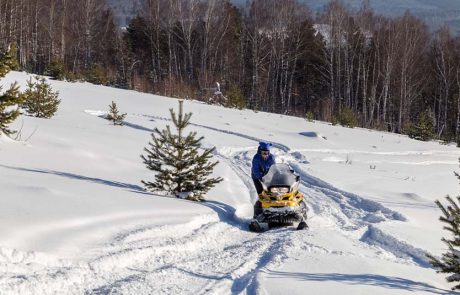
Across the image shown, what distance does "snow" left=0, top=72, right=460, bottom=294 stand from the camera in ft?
16.8

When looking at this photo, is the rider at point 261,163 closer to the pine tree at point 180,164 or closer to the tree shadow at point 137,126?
the pine tree at point 180,164

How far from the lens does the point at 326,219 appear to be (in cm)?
966

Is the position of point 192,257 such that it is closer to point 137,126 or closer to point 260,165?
point 260,165

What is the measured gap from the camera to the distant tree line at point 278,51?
4041 centimetres

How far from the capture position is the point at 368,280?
5480mm

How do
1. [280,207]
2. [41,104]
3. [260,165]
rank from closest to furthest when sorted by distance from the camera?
1. [280,207]
2. [260,165]
3. [41,104]

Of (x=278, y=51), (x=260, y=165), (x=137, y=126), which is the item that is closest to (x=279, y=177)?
(x=260, y=165)

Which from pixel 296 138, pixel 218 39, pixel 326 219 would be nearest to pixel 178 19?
pixel 218 39

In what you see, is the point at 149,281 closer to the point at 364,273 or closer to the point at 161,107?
the point at 364,273

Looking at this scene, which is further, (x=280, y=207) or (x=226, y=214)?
(x=226, y=214)

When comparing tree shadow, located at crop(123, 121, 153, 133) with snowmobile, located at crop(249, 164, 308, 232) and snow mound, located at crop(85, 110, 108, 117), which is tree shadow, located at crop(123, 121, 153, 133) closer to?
snow mound, located at crop(85, 110, 108, 117)

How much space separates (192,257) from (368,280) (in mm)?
2187

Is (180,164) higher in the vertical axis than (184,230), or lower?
higher

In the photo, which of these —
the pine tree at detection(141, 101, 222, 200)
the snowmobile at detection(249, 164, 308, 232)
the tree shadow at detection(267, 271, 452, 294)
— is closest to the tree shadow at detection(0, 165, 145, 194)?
the pine tree at detection(141, 101, 222, 200)
